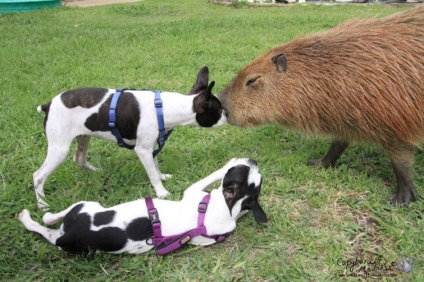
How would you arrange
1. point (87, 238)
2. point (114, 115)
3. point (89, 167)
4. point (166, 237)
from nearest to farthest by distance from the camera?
point (87, 238), point (166, 237), point (114, 115), point (89, 167)

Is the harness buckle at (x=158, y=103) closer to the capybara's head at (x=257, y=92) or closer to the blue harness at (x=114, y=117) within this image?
the blue harness at (x=114, y=117)

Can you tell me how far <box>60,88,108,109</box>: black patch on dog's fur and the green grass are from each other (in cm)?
67

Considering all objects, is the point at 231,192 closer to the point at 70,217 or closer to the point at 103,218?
the point at 103,218

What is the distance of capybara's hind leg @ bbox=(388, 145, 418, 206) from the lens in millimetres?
2881

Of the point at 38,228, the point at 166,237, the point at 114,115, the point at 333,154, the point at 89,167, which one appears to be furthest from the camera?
the point at 333,154

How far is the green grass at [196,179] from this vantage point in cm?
239

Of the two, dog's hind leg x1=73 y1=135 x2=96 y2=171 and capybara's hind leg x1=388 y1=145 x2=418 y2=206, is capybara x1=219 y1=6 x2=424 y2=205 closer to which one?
capybara's hind leg x1=388 y1=145 x2=418 y2=206

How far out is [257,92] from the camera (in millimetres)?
3135

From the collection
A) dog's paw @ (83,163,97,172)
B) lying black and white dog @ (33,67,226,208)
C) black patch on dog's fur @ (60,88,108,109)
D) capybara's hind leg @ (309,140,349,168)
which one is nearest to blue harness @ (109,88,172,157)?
lying black and white dog @ (33,67,226,208)

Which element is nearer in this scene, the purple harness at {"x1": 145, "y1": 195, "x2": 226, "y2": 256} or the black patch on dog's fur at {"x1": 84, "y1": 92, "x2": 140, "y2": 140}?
the purple harness at {"x1": 145, "y1": 195, "x2": 226, "y2": 256}

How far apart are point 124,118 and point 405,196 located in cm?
209

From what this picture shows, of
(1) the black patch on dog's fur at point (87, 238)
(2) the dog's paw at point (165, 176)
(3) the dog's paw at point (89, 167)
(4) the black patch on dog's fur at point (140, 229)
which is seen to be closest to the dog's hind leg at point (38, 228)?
(1) the black patch on dog's fur at point (87, 238)

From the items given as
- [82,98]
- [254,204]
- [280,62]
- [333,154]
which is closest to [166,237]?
[254,204]

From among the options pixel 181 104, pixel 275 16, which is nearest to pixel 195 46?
pixel 275 16
